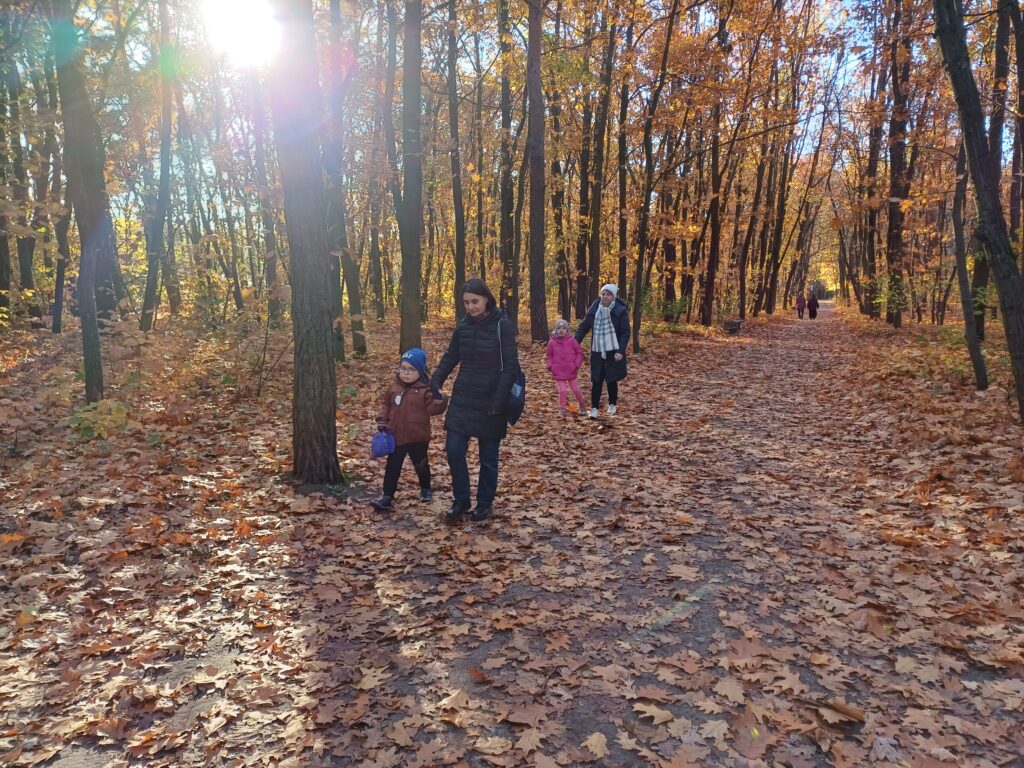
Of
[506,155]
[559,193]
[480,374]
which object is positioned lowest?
[480,374]

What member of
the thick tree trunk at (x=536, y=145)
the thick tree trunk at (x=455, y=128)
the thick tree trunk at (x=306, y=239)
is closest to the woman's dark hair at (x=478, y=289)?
the thick tree trunk at (x=306, y=239)

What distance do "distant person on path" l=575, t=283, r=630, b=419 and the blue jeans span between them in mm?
4419

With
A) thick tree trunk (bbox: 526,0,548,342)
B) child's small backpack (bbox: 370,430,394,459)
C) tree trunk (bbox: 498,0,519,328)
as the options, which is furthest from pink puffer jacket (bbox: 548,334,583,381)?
tree trunk (bbox: 498,0,519,328)

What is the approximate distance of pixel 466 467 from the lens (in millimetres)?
5621

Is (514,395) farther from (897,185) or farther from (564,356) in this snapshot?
(897,185)

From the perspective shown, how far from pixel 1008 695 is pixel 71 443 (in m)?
9.25

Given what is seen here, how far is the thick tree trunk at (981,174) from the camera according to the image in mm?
6527

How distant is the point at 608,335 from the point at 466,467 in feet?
15.7

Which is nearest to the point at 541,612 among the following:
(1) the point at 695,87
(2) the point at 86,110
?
(2) the point at 86,110

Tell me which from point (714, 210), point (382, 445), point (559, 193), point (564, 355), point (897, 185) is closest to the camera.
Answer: point (382, 445)

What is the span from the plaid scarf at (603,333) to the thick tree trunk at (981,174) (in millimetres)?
4753

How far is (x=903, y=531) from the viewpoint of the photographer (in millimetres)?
5227

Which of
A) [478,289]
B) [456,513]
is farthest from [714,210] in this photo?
[456,513]

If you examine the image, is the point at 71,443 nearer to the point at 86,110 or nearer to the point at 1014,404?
the point at 86,110
